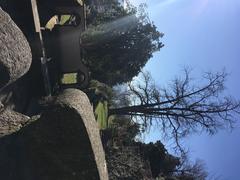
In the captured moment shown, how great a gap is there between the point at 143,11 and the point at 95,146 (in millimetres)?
29730

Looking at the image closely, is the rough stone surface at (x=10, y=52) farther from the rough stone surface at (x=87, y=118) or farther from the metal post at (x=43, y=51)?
the metal post at (x=43, y=51)

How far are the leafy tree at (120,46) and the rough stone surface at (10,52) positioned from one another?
24.6 metres

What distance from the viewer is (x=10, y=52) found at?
4344 mm

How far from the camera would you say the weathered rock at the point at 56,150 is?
4.59 meters

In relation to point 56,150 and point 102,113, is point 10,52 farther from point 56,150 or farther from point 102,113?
point 102,113

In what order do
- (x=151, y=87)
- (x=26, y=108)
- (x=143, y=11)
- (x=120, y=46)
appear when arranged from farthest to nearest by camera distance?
(x=143, y=11) → (x=120, y=46) → (x=151, y=87) → (x=26, y=108)

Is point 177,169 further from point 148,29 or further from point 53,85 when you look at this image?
point 53,85

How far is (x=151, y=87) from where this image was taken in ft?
94.1

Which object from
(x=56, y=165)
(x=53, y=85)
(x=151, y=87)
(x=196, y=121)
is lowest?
(x=56, y=165)

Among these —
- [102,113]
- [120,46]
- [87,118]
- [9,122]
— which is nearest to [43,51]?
[9,122]

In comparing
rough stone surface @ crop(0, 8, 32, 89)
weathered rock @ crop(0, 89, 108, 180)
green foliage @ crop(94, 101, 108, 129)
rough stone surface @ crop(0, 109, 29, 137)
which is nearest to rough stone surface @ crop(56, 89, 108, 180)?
weathered rock @ crop(0, 89, 108, 180)

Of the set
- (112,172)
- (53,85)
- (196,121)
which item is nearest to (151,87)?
(196,121)

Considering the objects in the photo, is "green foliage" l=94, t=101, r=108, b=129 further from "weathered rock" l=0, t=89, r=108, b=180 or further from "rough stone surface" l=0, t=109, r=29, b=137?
"weathered rock" l=0, t=89, r=108, b=180

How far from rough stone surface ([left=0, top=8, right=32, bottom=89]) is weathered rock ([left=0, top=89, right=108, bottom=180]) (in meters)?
0.54
